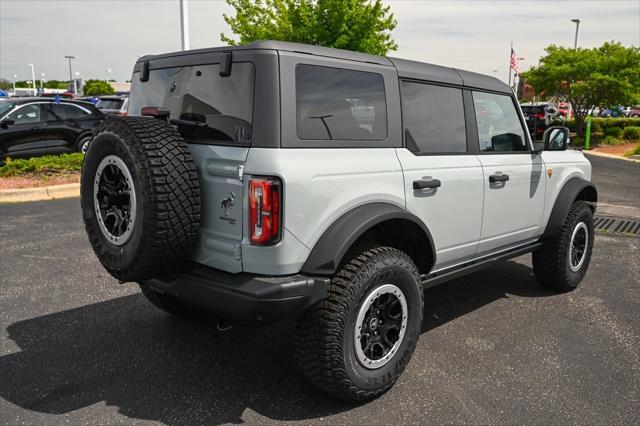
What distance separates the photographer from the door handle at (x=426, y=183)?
11.2 ft

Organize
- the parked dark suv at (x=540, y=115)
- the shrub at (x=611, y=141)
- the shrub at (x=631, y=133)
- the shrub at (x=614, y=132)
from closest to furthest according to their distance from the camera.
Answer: the shrub at (x=611, y=141) < the shrub at (x=631, y=133) < the shrub at (x=614, y=132) < the parked dark suv at (x=540, y=115)

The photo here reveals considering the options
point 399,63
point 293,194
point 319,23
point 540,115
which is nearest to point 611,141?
point 540,115

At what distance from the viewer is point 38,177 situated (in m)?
10.3

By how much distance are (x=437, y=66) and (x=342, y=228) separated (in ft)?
5.42

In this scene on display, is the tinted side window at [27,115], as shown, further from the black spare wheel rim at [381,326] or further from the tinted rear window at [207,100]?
the black spare wheel rim at [381,326]

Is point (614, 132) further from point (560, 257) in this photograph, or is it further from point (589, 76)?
point (560, 257)

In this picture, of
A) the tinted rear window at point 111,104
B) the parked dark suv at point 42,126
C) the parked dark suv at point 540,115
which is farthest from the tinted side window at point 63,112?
the parked dark suv at point 540,115

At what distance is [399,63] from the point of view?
3.55m

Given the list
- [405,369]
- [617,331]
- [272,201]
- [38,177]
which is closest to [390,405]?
[405,369]

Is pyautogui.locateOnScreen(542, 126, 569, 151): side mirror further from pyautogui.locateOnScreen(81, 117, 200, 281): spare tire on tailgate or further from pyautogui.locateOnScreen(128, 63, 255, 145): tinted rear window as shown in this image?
pyautogui.locateOnScreen(81, 117, 200, 281): spare tire on tailgate

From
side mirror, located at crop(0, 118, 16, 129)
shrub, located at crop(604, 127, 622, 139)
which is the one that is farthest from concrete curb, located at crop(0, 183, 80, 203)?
shrub, located at crop(604, 127, 622, 139)

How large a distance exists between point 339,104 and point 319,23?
47.8 feet

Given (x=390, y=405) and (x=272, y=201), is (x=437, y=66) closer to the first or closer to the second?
(x=272, y=201)

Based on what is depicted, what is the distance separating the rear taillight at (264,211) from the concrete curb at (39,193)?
7886mm
